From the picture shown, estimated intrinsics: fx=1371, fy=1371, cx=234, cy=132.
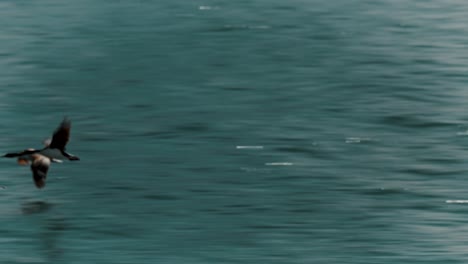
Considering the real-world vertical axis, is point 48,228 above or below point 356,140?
below

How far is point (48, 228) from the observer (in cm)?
2788

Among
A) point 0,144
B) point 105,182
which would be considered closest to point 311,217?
point 105,182

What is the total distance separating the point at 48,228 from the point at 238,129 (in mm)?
7864

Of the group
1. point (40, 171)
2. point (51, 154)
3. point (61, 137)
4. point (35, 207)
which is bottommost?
point (35, 207)

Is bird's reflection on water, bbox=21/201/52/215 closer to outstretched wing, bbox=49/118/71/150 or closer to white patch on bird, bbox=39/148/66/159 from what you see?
white patch on bird, bbox=39/148/66/159

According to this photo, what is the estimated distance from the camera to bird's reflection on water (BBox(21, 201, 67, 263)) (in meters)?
26.5

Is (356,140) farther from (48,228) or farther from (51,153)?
(51,153)

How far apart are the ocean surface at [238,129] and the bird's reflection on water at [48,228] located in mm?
52

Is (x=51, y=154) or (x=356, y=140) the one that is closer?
(x=51, y=154)

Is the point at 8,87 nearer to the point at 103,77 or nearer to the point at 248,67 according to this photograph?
the point at 103,77

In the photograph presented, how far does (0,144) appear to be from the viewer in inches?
1304

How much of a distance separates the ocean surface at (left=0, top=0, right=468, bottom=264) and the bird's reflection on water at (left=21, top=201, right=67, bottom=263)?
0.05 meters

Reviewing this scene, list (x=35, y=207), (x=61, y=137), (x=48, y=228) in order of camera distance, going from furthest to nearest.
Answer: (x=35, y=207), (x=48, y=228), (x=61, y=137)

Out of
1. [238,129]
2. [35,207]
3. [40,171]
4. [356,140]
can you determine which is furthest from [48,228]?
[356,140]
